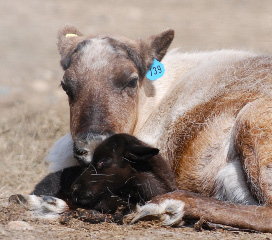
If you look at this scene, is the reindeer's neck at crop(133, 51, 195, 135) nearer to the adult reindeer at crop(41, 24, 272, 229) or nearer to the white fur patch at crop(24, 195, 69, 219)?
the adult reindeer at crop(41, 24, 272, 229)

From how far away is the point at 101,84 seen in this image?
6211 millimetres

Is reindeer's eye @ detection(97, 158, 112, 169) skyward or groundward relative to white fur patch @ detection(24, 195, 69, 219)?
skyward

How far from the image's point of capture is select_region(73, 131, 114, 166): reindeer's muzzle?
566 centimetres

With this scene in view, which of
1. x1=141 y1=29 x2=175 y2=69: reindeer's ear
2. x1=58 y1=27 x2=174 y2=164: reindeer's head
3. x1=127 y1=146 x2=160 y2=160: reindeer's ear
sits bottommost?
x1=127 y1=146 x2=160 y2=160: reindeer's ear

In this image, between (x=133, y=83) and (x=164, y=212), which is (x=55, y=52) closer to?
(x=133, y=83)

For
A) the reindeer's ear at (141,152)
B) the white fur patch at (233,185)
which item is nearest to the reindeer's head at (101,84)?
the reindeer's ear at (141,152)

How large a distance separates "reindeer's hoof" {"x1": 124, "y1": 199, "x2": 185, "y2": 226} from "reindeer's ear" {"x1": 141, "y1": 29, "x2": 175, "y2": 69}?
2215 mm

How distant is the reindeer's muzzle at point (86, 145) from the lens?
5.66m

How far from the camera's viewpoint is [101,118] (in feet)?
19.5

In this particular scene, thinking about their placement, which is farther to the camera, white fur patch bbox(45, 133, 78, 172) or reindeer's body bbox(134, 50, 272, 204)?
white fur patch bbox(45, 133, 78, 172)

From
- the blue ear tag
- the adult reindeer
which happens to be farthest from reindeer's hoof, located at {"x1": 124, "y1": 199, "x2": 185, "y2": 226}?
the blue ear tag

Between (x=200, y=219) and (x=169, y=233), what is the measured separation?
1.23ft

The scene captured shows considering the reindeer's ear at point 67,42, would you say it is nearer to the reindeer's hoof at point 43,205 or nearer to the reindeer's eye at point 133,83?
the reindeer's eye at point 133,83

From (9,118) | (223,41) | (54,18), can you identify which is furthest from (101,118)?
(54,18)
